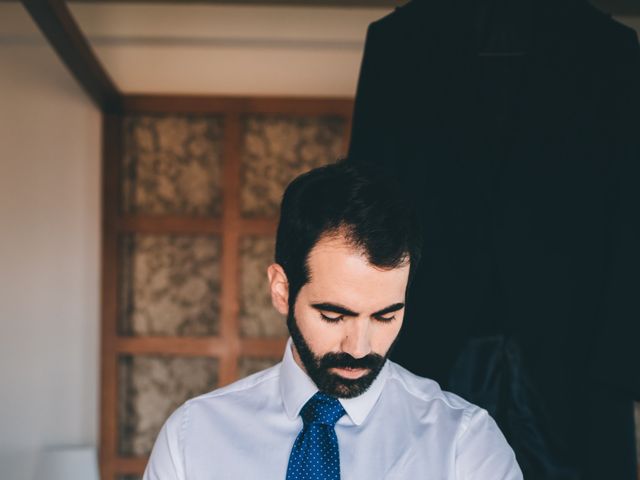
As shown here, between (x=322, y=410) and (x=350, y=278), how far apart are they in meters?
0.26

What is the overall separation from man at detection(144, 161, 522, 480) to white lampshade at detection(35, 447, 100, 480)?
5.08ft

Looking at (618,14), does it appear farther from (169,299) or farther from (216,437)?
(216,437)

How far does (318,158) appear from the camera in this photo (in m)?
3.02

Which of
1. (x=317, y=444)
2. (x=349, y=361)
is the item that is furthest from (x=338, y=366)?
(x=317, y=444)

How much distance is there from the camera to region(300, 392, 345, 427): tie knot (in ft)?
3.88

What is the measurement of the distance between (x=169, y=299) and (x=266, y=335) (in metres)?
0.47

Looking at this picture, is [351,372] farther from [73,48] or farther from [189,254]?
[189,254]

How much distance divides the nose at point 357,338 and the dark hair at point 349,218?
4.1 inches

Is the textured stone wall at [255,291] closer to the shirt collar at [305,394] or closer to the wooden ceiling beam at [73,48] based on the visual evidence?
the wooden ceiling beam at [73,48]

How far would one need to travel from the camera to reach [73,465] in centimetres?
259

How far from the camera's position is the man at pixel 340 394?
1115mm

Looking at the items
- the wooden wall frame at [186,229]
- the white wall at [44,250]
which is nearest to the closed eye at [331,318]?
the wooden wall frame at [186,229]

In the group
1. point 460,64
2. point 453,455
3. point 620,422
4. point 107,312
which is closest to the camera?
point 453,455

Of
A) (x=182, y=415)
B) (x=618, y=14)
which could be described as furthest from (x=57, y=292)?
(x=618, y=14)
